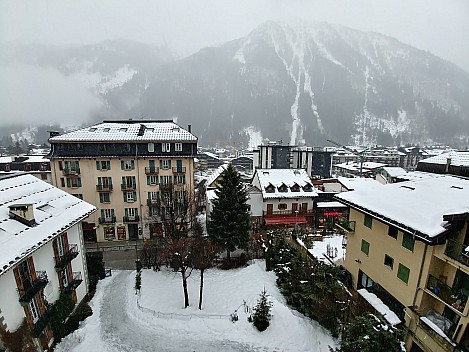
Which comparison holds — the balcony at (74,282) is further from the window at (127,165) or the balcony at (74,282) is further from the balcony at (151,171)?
the window at (127,165)

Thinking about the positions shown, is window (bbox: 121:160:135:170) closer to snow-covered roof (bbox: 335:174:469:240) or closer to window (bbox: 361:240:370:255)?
snow-covered roof (bbox: 335:174:469:240)

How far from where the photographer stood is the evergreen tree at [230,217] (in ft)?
93.8

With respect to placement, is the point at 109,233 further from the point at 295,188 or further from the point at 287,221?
the point at 295,188

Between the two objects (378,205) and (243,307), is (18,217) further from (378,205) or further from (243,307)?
(378,205)

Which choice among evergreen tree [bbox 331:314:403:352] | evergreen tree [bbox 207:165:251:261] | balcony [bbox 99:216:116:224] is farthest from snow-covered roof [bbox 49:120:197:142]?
evergreen tree [bbox 331:314:403:352]

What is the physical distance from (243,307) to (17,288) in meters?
15.0

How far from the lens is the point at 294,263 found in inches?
926

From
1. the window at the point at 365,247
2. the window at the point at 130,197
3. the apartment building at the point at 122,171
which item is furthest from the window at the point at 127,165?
the window at the point at 365,247

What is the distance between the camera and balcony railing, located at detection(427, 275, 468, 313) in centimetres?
1455

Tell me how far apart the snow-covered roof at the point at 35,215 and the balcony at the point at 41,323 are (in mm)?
5009

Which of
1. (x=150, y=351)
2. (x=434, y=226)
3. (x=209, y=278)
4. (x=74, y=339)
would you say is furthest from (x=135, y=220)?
(x=434, y=226)

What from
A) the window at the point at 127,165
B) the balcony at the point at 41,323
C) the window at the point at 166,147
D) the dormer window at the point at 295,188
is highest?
the window at the point at 166,147

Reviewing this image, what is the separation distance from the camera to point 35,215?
1820cm

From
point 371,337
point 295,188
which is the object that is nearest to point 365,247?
point 371,337
